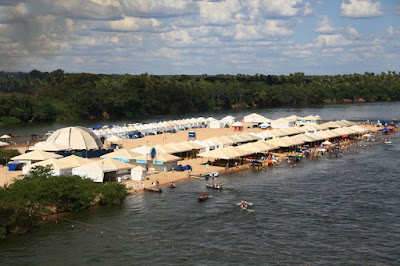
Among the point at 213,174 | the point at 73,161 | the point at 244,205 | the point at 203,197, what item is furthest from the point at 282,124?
the point at 244,205

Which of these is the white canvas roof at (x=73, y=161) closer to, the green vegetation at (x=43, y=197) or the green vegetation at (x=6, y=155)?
the green vegetation at (x=43, y=197)

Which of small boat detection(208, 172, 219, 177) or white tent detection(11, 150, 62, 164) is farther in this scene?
white tent detection(11, 150, 62, 164)

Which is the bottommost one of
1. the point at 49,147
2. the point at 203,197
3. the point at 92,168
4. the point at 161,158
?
the point at 203,197

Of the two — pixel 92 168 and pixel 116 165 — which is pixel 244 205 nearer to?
pixel 116 165

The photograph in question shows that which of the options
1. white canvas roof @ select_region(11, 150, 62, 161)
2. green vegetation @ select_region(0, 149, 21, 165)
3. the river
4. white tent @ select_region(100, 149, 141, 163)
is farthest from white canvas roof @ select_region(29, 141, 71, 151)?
the river

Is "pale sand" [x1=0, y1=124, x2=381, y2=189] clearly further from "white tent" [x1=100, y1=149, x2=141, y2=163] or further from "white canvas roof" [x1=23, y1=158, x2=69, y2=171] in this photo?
"white tent" [x1=100, y1=149, x2=141, y2=163]
